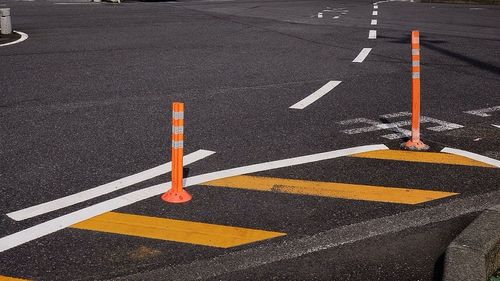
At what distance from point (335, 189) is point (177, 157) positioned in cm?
140

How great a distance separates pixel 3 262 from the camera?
4.05 meters

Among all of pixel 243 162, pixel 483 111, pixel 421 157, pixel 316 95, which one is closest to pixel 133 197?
pixel 243 162

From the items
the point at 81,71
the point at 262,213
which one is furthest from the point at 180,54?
the point at 262,213

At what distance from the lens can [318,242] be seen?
4355 millimetres

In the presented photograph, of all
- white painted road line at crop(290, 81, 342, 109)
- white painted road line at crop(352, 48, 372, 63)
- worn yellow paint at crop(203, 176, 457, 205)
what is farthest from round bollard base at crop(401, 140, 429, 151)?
white painted road line at crop(352, 48, 372, 63)

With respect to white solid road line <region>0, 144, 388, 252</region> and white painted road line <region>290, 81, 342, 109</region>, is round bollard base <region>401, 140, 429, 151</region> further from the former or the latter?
white painted road line <region>290, 81, 342, 109</region>

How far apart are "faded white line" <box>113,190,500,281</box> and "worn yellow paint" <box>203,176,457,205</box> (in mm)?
238

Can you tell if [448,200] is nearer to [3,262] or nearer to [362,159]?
[362,159]

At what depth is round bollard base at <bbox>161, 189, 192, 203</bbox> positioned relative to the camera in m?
5.04

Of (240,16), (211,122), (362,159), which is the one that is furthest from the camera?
(240,16)

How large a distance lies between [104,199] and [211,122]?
2539mm

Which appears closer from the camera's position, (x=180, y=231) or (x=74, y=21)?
(x=180, y=231)

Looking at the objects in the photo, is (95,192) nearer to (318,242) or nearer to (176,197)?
(176,197)

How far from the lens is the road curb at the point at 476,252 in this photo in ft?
12.2
